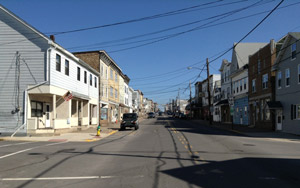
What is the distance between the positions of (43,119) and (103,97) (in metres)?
15.3

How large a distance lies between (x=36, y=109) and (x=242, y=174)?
2026 centimetres

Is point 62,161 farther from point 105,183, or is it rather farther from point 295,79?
point 295,79

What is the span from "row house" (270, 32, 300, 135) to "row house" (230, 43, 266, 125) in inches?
390

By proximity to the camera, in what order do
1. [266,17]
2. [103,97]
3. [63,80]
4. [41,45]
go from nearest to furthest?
[266,17], [41,45], [63,80], [103,97]

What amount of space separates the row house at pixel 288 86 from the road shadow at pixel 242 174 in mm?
16433

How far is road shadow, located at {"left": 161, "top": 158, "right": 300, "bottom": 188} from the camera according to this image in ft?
23.2

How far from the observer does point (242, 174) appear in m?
8.11

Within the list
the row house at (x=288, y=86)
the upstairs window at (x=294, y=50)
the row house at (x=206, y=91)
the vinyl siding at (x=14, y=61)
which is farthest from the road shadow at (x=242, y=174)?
the row house at (x=206, y=91)

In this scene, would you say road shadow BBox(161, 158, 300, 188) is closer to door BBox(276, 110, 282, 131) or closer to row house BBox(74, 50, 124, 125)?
door BBox(276, 110, 282, 131)

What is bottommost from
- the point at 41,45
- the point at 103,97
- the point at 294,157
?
the point at 294,157

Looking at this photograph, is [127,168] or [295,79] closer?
[127,168]

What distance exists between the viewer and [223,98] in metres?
50.6

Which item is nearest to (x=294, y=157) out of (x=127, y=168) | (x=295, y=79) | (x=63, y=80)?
(x=127, y=168)

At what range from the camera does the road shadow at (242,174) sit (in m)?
7.08
